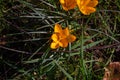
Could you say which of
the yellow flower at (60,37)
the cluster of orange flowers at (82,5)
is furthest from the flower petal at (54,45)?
the cluster of orange flowers at (82,5)

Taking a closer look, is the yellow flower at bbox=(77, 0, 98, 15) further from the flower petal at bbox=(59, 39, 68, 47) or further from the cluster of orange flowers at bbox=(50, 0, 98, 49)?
the flower petal at bbox=(59, 39, 68, 47)

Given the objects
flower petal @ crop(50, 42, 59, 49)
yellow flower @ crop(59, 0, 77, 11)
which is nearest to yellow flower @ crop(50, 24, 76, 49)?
flower petal @ crop(50, 42, 59, 49)

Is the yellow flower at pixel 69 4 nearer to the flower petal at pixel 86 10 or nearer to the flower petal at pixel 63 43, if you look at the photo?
the flower petal at pixel 86 10

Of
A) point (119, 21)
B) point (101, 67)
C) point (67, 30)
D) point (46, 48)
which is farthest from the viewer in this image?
point (119, 21)

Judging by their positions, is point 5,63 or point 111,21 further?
point 111,21

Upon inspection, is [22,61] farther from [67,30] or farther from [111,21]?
[111,21]

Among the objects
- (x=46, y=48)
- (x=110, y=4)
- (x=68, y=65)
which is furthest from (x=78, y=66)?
(x=110, y=4)

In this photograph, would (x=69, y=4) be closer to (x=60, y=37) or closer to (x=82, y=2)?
(x=82, y=2)
